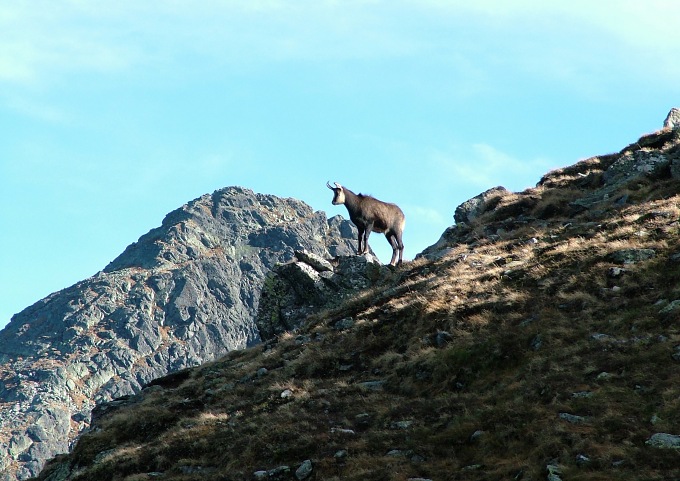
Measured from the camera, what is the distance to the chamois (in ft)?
128

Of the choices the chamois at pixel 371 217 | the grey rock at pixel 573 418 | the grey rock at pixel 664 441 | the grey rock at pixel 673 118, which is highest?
the grey rock at pixel 673 118

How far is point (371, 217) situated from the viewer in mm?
39344

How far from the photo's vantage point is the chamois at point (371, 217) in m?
39.1

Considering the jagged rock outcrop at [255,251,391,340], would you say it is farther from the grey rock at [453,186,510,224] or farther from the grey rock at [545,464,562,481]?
the grey rock at [545,464,562,481]

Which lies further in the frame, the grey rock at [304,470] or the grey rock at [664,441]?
the grey rock at [304,470]

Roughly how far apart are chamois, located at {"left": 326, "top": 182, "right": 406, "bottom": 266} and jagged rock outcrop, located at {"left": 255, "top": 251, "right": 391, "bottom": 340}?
165 cm

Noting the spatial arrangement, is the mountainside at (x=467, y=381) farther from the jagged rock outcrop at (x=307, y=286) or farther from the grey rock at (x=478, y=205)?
the grey rock at (x=478, y=205)

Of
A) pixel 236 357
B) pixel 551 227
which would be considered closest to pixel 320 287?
pixel 236 357

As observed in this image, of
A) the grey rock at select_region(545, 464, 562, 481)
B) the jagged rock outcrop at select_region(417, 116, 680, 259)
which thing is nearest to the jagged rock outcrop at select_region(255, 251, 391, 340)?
the jagged rock outcrop at select_region(417, 116, 680, 259)

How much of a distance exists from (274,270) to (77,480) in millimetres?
19909

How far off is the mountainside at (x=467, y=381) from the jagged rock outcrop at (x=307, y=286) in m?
2.06

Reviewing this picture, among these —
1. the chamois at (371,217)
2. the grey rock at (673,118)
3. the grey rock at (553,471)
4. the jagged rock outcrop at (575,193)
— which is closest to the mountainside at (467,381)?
the grey rock at (553,471)

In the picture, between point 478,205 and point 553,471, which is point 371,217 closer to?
point 478,205

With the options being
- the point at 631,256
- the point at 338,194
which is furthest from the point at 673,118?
the point at 631,256
